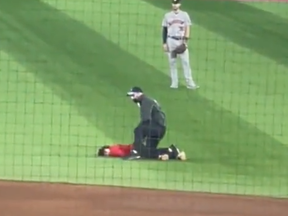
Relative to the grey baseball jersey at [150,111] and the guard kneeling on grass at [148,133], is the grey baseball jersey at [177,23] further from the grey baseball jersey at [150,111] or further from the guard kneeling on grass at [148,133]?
the grey baseball jersey at [150,111]

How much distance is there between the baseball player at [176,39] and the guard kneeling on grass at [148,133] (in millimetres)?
2065

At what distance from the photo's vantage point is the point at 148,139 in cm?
933

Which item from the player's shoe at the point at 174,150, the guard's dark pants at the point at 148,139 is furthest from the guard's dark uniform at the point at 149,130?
the player's shoe at the point at 174,150

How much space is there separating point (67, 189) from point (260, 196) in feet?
6.45

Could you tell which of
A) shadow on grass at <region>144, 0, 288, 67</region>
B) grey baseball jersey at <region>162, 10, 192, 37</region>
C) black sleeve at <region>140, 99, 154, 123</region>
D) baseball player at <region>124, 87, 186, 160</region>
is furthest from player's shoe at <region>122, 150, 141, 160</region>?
shadow on grass at <region>144, 0, 288, 67</region>

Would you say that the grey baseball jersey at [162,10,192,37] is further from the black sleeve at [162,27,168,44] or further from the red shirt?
the red shirt

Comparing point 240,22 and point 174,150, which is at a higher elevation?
point 240,22

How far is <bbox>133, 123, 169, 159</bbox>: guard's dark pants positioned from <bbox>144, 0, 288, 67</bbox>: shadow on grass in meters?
3.68

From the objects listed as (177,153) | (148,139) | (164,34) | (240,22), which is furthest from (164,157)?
(240,22)

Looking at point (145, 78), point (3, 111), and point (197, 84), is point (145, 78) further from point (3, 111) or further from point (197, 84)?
point (3, 111)

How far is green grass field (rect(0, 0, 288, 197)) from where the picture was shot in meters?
9.31

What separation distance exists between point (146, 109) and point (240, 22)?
4.31 m

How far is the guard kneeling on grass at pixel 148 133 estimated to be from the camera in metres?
9.21

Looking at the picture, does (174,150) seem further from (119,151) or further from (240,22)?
(240,22)
